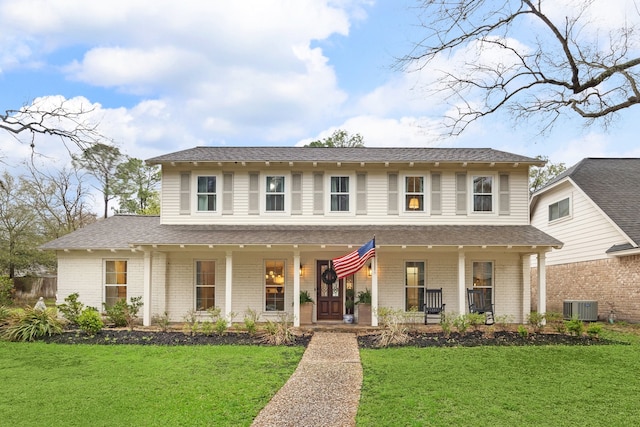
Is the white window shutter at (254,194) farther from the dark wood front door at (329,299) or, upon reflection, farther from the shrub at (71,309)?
the shrub at (71,309)

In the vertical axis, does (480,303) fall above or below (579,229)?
below

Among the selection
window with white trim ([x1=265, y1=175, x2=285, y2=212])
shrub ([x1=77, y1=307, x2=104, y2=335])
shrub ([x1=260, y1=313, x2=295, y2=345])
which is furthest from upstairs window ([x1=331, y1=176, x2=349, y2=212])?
shrub ([x1=77, y1=307, x2=104, y2=335])

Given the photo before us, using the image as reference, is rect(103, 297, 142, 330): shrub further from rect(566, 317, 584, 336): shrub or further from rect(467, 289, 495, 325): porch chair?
rect(566, 317, 584, 336): shrub

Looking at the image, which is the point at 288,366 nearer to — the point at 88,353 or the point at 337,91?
the point at 88,353

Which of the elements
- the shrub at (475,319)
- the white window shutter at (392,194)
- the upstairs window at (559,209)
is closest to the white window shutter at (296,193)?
the white window shutter at (392,194)

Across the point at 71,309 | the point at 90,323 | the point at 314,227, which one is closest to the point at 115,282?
the point at 71,309

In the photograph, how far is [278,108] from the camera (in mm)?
22344

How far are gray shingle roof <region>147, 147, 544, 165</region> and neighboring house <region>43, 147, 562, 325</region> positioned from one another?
0.09 metres

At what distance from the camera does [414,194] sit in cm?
1617

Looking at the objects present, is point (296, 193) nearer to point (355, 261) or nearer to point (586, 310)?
point (355, 261)

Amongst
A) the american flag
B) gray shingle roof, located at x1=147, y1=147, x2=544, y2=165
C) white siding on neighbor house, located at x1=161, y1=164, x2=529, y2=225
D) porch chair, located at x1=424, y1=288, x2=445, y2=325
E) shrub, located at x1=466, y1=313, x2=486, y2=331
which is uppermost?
gray shingle roof, located at x1=147, y1=147, x2=544, y2=165

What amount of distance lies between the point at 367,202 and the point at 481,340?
587cm

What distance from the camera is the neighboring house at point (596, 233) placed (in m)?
16.3

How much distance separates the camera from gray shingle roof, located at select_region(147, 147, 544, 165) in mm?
15809
